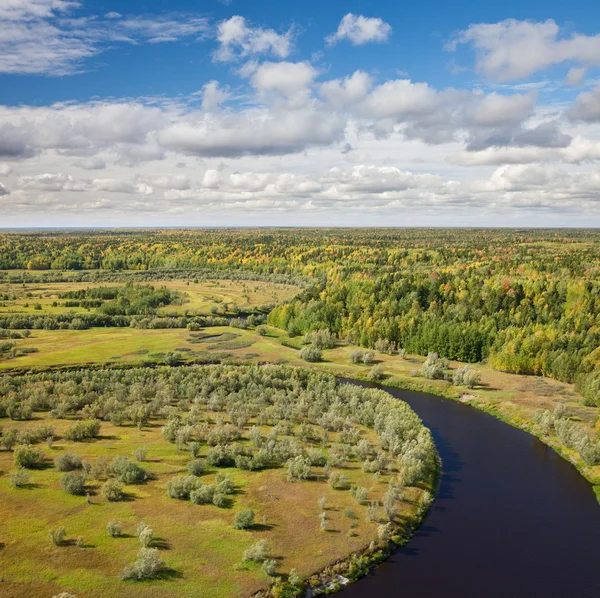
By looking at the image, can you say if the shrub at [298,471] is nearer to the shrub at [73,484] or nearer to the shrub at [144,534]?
the shrub at [144,534]

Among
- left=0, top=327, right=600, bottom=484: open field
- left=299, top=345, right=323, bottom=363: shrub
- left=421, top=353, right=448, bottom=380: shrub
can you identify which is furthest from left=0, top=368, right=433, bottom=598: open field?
left=299, top=345, right=323, bottom=363: shrub

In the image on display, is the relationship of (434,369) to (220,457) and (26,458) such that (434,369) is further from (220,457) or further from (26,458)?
(26,458)

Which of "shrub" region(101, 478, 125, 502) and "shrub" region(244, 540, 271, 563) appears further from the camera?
"shrub" region(101, 478, 125, 502)

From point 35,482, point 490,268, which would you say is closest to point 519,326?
point 490,268

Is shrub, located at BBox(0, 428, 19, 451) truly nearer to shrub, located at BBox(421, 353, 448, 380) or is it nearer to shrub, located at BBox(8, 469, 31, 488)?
shrub, located at BBox(8, 469, 31, 488)

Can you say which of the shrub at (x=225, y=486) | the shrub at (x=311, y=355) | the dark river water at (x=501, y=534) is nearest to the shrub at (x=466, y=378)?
the dark river water at (x=501, y=534)

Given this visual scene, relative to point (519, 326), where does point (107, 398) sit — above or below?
below

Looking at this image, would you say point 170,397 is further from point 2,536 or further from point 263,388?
point 2,536
